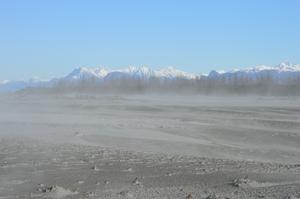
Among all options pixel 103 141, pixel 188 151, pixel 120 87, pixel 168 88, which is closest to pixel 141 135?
pixel 103 141

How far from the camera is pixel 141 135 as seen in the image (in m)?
23.7

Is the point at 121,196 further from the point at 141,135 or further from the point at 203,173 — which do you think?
the point at 141,135

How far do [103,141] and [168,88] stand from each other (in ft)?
355

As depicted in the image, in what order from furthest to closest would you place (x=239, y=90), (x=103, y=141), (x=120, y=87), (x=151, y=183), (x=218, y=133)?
(x=120, y=87), (x=239, y=90), (x=218, y=133), (x=103, y=141), (x=151, y=183)

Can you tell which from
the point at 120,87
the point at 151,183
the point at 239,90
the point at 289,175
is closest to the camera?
the point at 151,183

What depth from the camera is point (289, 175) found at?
13156 millimetres

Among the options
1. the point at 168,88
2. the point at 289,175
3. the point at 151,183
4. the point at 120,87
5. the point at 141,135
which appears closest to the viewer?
the point at 151,183

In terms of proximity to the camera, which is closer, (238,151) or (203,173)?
(203,173)

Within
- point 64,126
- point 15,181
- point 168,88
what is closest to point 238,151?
point 15,181

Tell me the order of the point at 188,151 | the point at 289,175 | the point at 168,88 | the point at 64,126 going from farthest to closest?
the point at 168,88
the point at 64,126
the point at 188,151
the point at 289,175

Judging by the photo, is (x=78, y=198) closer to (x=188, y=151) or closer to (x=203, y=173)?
(x=203, y=173)

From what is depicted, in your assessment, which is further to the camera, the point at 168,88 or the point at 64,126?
the point at 168,88

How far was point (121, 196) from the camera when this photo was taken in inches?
416

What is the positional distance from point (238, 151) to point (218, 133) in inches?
→ 248
